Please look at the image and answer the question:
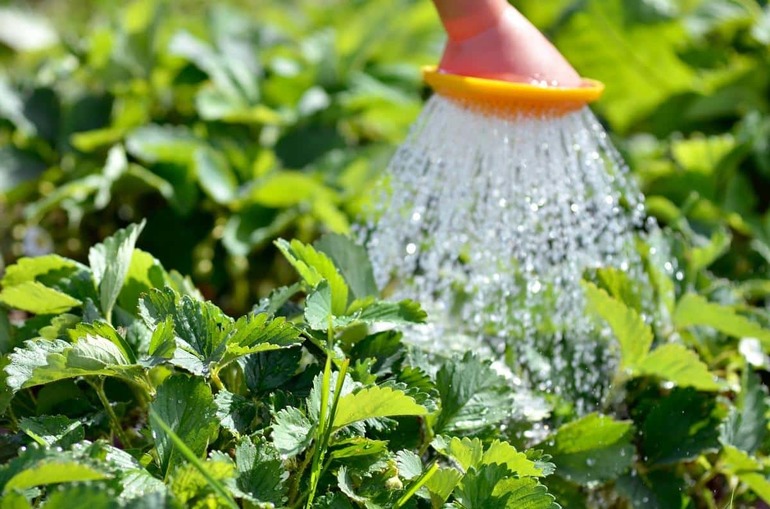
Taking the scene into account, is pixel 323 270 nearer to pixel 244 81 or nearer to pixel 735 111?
pixel 244 81

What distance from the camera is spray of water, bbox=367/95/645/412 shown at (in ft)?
2.98

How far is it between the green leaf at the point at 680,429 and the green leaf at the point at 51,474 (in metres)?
0.54

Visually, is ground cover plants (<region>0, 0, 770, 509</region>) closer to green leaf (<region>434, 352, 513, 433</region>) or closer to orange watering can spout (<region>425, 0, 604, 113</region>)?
green leaf (<region>434, 352, 513, 433</region>)

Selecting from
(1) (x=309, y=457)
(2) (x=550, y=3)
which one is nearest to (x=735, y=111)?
(2) (x=550, y=3)

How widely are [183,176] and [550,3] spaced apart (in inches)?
33.9

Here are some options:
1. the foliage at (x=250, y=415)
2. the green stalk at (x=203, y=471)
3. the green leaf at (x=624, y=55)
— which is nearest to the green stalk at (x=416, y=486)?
the foliage at (x=250, y=415)

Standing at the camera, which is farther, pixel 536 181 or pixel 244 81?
pixel 244 81

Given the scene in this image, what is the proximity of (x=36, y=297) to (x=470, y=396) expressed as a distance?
1.26 feet

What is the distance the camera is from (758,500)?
0.97m

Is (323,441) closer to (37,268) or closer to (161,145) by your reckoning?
(37,268)

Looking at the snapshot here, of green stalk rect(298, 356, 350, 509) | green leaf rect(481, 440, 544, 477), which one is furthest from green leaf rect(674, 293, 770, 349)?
green stalk rect(298, 356, 350, 509)

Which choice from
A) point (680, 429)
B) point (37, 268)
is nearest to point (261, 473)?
point (37, 268)

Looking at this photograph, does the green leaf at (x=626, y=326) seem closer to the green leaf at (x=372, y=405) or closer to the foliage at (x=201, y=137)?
the green leaf at (x=372, y=405)

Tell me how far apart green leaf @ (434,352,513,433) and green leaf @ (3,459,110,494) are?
30cm
